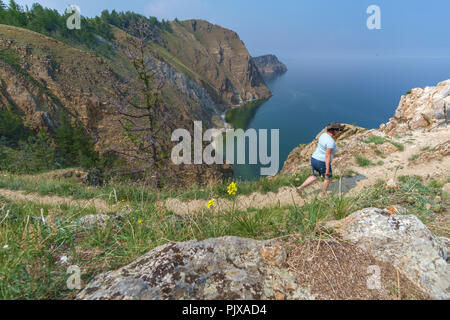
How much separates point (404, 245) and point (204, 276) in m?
1.67

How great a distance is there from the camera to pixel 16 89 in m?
21.7

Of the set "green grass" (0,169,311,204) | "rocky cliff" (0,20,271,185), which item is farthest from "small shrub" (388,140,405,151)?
"rocky cliff" (0,20,271,185)

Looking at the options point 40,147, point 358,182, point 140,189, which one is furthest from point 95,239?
point 40,147

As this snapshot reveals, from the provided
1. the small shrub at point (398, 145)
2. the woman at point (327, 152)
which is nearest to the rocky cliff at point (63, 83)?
the woman at point (327, 152)

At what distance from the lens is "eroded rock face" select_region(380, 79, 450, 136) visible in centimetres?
1319

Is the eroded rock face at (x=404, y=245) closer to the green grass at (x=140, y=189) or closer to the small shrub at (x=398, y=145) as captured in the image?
the green grass at (x=140, y=189)

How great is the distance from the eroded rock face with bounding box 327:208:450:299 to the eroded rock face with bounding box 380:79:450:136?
45.6 ft

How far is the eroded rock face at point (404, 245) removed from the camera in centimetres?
149

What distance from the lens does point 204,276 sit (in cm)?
153

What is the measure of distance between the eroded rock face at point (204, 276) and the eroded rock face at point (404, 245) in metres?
0.77

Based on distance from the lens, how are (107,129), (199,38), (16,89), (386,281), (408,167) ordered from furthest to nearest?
(199,38) < (107,129) < (16,89) < (408,167) < (386,281)
